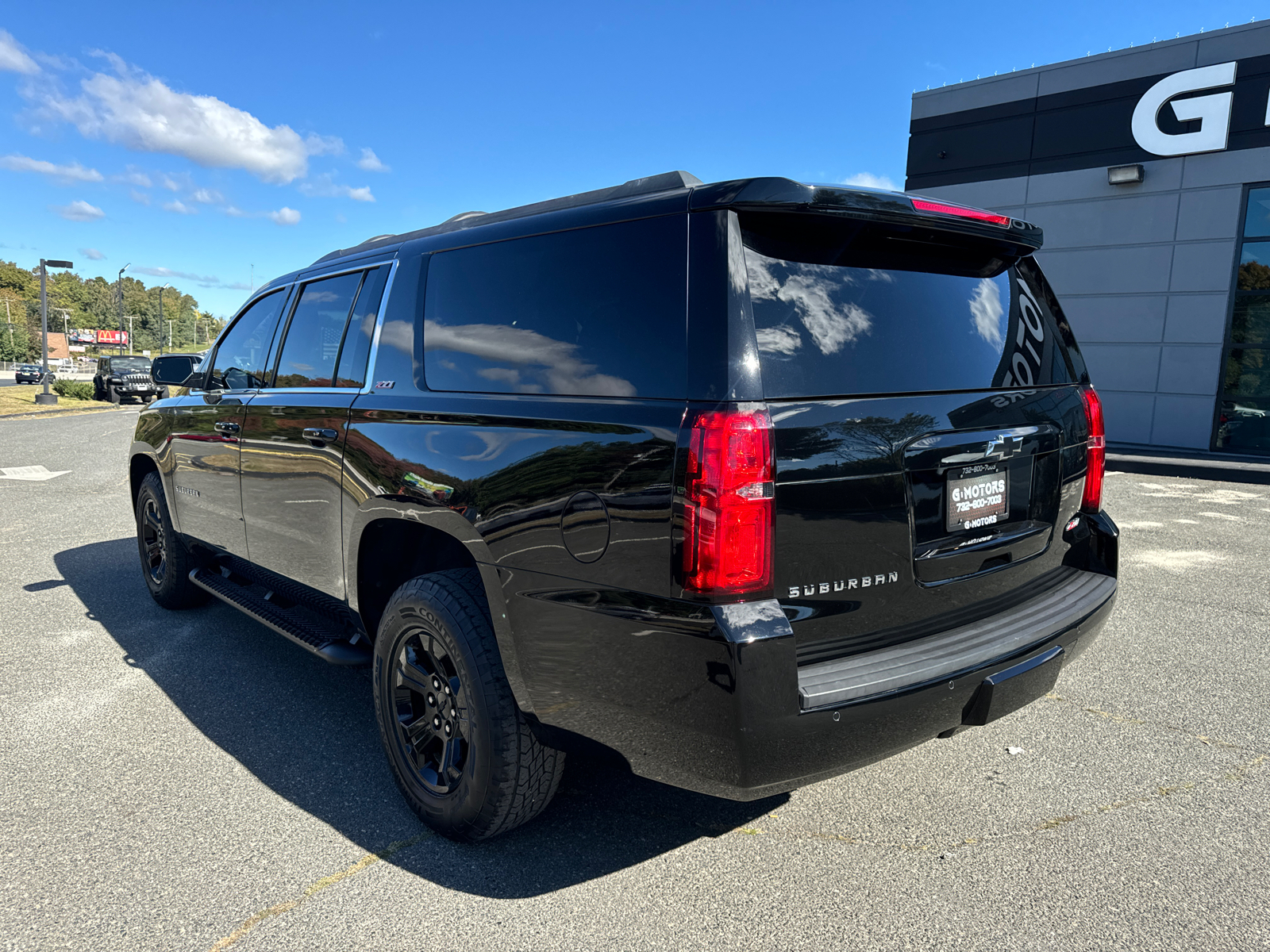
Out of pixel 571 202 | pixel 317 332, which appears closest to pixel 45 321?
pixel 317 332

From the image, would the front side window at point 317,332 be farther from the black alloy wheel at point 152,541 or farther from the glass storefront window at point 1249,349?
the glass storefront window at point 1249,349

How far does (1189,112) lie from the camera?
14.7 m

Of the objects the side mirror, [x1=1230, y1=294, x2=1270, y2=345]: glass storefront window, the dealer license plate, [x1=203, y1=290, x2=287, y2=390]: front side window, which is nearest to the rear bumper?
the dealer license plate

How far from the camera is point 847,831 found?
2717mm

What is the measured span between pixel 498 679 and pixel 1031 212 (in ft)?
57.8

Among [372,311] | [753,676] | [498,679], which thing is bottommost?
[498,679]

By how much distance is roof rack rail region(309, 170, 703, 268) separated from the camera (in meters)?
2.31

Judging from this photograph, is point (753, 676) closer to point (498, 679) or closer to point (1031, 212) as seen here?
point (498, 679)

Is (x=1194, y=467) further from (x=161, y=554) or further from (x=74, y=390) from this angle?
(x=74, y=390)

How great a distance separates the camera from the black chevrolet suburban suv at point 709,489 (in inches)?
78.6

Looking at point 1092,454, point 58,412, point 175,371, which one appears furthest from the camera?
point 58,412

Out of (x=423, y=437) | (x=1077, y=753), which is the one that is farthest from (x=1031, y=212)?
(x=423, y=437)

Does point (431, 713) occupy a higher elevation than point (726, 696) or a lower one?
lower

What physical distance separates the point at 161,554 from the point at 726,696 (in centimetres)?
436
